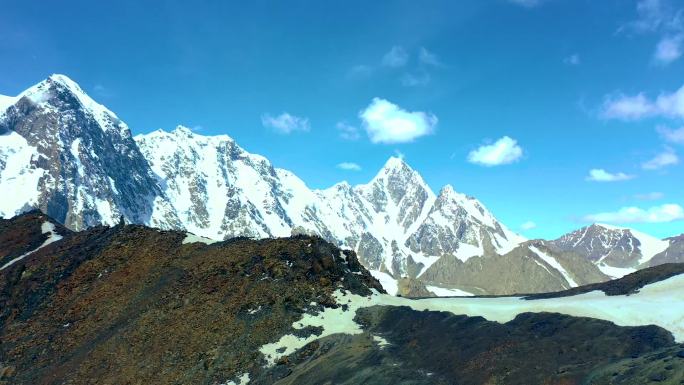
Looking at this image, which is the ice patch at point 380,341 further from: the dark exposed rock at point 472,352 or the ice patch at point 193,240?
the ice patch at point 193,240

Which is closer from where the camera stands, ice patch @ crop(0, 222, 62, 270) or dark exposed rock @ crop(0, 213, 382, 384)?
dark exposed rock @ crop(0, 213, 382, 384)

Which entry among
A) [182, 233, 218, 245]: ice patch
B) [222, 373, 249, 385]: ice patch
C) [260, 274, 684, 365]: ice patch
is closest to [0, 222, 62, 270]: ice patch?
[182, 233, 218, 245]: ice patch

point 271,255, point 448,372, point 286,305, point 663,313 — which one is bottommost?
point 448,372

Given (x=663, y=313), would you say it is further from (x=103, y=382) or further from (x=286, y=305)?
(x=103, y=382)

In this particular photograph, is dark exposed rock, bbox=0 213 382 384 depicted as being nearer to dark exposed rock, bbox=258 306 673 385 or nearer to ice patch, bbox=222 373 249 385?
ice patch, bbox=222 373 249 385

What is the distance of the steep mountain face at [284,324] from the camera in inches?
1469

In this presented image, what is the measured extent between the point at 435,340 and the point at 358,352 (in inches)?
265

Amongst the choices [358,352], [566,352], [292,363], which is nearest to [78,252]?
[292,363]

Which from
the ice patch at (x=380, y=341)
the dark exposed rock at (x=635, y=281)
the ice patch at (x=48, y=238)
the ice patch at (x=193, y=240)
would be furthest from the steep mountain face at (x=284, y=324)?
the ice patch at (x=48, y=238)

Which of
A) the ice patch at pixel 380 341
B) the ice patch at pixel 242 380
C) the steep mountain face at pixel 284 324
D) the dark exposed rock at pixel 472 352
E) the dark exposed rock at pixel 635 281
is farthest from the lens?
the dark exposed rock at pixel 635 281

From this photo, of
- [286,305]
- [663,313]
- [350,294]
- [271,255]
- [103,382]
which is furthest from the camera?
[271,255]

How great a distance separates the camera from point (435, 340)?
43.9 metres

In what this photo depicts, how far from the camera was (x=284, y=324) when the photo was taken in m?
48.7

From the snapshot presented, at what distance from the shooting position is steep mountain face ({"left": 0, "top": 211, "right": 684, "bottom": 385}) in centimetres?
3731
